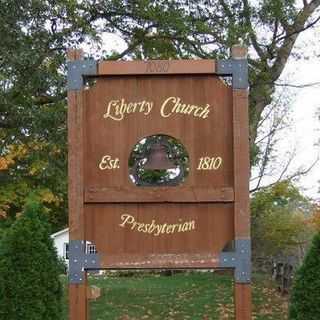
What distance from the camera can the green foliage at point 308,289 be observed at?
5980 mm

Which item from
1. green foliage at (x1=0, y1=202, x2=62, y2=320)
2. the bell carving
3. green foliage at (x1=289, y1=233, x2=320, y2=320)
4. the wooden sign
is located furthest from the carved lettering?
green foliage at (x1=289, y1=233, x2=320, y2=320)

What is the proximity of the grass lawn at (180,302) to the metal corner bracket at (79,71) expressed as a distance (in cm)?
611

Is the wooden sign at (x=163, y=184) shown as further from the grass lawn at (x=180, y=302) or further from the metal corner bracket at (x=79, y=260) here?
the grass lawn at (x=180, y=302)

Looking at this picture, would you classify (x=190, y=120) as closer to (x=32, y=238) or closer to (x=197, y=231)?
(x=197, y=231)

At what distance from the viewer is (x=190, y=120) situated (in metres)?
5.90

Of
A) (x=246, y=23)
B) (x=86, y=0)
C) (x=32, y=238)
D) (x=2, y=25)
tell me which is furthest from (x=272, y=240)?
(x=32, y=238)

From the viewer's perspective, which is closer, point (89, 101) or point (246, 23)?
point (89, 101)

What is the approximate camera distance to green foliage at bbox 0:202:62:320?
20.3ft

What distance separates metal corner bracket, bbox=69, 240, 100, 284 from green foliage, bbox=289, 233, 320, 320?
1.82m

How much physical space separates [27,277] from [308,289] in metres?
2.55

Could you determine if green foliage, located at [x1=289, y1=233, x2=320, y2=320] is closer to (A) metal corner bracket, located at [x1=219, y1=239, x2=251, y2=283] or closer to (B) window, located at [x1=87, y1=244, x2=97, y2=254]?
(A) metal corner bracket, located at [x1=219, y1=239, x2=251, y2=283]

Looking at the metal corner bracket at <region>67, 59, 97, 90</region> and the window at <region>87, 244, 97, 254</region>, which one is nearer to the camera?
the window at <region>87, 244, 97, 254</region>

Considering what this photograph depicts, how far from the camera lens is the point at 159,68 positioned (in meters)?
5.91

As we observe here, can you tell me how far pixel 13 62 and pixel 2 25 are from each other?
1.99ft
